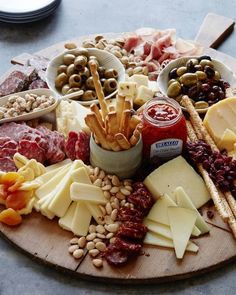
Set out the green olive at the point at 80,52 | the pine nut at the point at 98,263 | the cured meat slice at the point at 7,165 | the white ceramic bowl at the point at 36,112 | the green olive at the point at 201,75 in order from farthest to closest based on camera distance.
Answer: the green olive at the point at 80,52
the green olive at the point at 201,75
the white ceramic bowl at the point at 36,112
the cured meat slice at the point at 7,165
the pine nut at the point at 98,263

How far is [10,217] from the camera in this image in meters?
1.57

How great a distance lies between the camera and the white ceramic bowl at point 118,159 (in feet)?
5.32

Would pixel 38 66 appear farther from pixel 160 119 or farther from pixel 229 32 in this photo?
pixel 229 32

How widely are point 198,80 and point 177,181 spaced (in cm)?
Result: 47

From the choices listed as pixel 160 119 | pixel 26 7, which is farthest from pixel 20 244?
pixel 26 7

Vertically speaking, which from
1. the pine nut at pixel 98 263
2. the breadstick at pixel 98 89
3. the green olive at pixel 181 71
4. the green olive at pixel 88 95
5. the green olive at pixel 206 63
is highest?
the breadstick at pixel 98 89

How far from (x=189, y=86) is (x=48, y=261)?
818mm

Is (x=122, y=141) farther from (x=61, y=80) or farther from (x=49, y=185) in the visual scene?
(x=61, y=80)

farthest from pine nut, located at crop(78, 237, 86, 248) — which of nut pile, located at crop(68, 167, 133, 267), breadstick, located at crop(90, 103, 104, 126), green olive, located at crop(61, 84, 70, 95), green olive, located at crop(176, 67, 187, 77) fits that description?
green olive, located at crop(176, 67, 187, 77)

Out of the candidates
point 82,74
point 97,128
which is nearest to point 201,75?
point 82,74

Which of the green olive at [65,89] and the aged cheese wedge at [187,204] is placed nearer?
the aged cheese wedge at [187,204]

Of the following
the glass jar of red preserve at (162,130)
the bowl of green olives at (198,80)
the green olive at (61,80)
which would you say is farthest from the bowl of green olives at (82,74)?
the glass jar of red preserve at (162,130)

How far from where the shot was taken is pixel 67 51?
2041 mm

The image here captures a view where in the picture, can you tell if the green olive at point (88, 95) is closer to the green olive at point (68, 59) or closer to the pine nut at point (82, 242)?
the green olive at point (68, 59)
